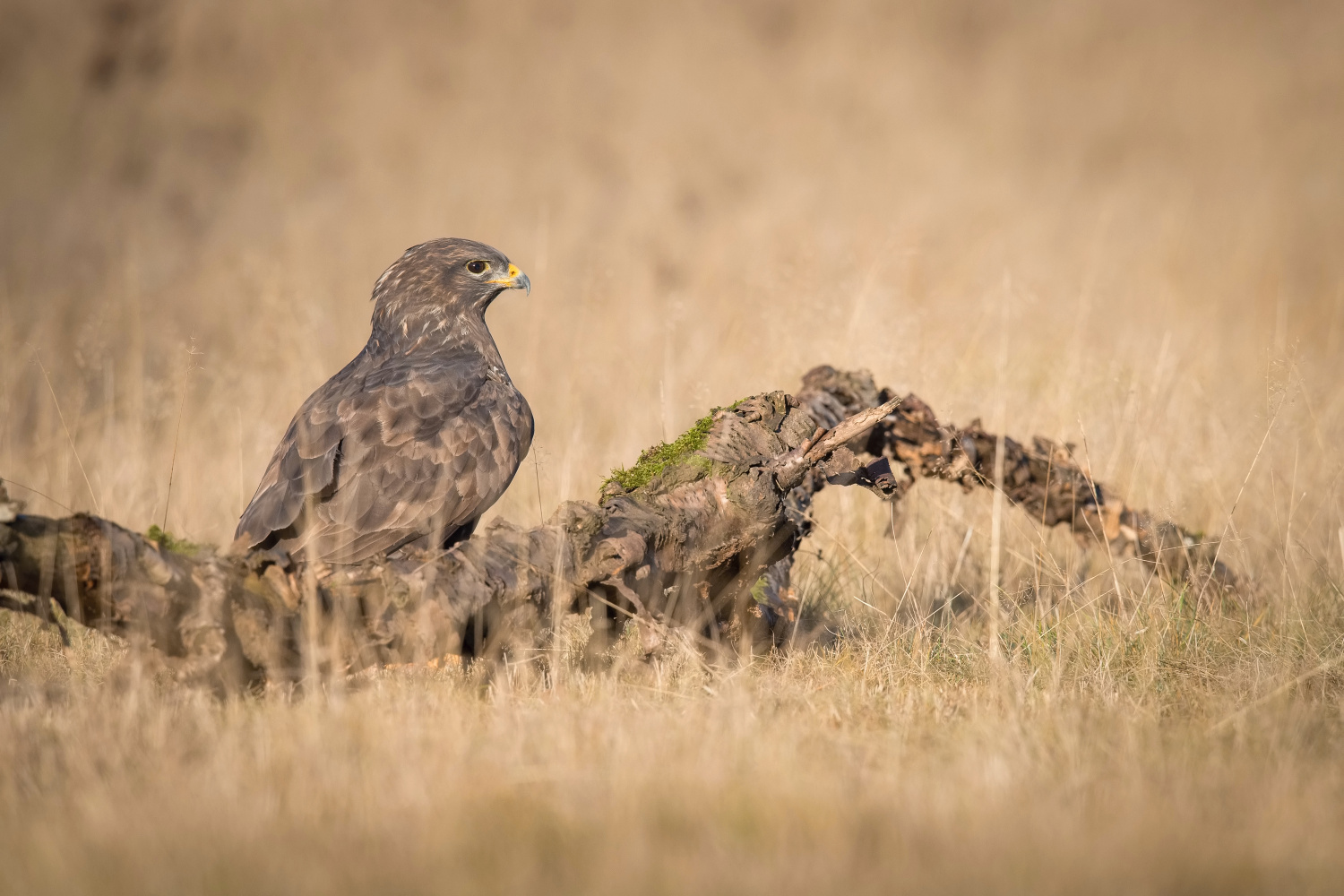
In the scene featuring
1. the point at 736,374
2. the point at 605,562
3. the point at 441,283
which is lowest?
the point at 605,562

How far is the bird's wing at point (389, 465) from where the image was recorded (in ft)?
14.0

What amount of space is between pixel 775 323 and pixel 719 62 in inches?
553

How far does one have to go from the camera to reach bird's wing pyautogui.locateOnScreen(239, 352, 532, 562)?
4270mm

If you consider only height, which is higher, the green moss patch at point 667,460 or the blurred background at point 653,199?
the blurred background at point 653,199

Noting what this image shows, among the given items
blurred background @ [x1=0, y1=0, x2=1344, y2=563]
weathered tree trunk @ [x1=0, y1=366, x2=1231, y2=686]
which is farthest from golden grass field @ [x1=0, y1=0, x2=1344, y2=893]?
weathered tree trunk @ [x1=0, y1=366, x2=1231, y2=686]

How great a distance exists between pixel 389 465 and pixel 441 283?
4.45 ft

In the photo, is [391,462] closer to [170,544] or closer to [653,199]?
[170,544]

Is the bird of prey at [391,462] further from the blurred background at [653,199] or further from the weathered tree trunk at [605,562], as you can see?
the blurred background at [653,199]

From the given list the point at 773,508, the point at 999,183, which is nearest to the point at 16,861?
the point at 773,508

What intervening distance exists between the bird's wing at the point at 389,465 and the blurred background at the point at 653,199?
222cm

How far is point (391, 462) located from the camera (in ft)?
14.3

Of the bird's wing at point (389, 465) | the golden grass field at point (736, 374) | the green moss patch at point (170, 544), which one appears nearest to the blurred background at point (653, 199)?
the golden grass field at point (736, 374)

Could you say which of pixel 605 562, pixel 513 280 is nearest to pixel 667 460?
pixel 605 562

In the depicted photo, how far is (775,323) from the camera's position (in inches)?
291
